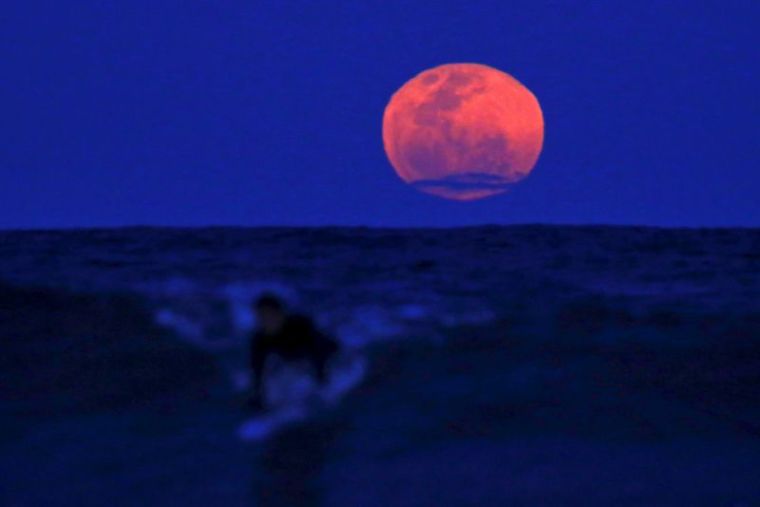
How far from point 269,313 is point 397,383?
528cm

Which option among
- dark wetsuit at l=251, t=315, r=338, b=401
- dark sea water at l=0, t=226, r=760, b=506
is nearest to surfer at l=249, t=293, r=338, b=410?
dark wetsuit at l=251, t=315, r=338, b=401

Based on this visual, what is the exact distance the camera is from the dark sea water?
23.0 feet

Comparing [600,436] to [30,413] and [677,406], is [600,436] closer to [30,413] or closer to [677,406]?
[677,406]

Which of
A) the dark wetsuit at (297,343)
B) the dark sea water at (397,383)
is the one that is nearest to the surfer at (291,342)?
the dark wetsuit at (297,343)

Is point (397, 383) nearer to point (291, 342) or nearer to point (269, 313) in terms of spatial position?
point (291, 342)

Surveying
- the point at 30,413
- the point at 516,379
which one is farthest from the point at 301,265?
the point at 30,413

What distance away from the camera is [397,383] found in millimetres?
11141

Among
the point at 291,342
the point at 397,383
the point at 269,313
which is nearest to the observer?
the point at 269,313

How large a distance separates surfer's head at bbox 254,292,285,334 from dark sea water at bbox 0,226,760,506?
1.93ft

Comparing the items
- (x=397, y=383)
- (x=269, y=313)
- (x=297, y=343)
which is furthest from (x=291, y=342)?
(x=397, y=383)

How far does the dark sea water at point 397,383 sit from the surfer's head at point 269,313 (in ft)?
1.93

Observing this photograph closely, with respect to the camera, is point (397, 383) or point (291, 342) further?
point (397, 383)

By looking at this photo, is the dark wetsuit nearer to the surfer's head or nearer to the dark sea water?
the surfer's head

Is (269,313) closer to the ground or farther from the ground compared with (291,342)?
farther from the ground
